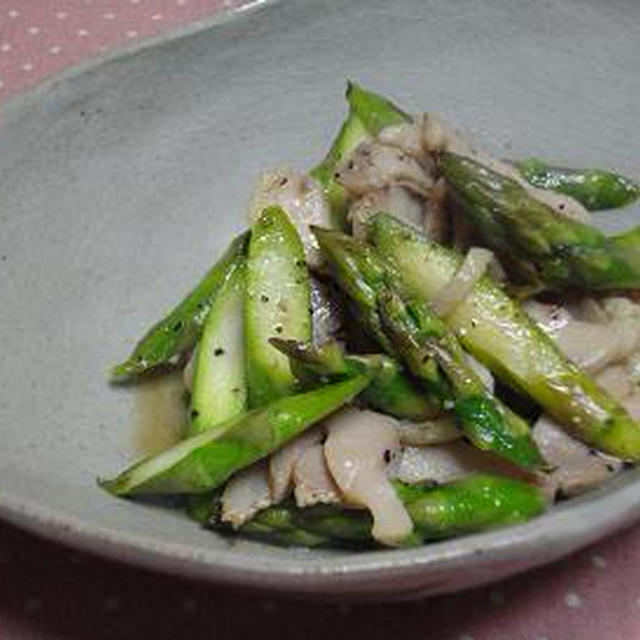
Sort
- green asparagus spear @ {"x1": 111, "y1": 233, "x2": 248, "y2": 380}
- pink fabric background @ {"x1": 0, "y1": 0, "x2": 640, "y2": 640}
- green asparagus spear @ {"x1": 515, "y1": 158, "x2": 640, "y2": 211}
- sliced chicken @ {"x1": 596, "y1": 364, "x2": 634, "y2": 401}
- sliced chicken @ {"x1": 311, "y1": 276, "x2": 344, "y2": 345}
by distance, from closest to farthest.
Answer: pink fabric background @ {"x1": 0, "y1": 0, "x2": 640, "y2": 640}
sliced chicken @ {"x1": 596, "y1": 364, "x2": 634, "y2": 401}
sliced chicken @ {"x1": 311, "y1": 276, "x2": 344, "y2": 345}
green asparagus spear @ {"x1": 111, "y1": 233, "x2": 248, "y2": 380}
green asparagus spear @ {"x1": 515, "y1": 158, "x2": 640, "y2": 211}

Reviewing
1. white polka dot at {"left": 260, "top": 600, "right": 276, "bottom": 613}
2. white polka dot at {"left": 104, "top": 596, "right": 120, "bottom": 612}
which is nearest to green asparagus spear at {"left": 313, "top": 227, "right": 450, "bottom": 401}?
white polka dot at {"left": 260, "top": 600, "right": 276, "bottom": 613}

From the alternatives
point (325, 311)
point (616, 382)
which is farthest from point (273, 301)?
point (616, 382)

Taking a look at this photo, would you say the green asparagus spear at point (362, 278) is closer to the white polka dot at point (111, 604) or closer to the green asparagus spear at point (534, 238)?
the green asparagus spear at point (534, 238)

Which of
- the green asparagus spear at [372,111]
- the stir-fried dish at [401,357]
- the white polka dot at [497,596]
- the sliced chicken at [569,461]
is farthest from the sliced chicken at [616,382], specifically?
the green asparagus spear at [372,111]

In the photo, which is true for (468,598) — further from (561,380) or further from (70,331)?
(70,331)

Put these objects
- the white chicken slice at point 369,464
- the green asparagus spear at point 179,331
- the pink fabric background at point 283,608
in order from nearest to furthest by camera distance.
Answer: the white chicken slice at point 369,464, the pink fabric background at point 283,608, the green asparagus spear at point 179,331

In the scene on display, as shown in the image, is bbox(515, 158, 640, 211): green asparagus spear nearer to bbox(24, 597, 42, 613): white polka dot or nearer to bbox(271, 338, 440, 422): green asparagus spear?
bbox(271, 338, 440, 422): green asparagus spear

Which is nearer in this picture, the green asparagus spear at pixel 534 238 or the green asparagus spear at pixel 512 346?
the green asparagus spear at pixel 512 346
